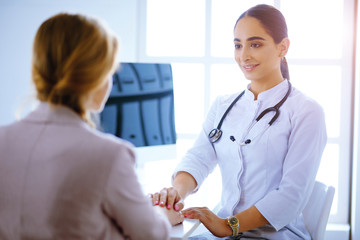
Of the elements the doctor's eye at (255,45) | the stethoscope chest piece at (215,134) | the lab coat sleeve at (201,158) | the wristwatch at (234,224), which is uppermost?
the doctor's eye at (255,45)

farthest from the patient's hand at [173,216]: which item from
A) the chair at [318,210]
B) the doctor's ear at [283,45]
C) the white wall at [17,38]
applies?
the white wall at [17,38]

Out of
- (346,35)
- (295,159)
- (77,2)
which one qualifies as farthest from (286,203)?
(77,2)

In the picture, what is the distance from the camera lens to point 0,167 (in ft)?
2.56

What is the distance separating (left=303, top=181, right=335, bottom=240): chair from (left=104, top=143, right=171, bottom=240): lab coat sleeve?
2.77 ft

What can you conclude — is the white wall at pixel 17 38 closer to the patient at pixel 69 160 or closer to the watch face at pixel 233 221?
the watch face at pixel 233 221

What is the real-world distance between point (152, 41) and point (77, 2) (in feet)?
1.98

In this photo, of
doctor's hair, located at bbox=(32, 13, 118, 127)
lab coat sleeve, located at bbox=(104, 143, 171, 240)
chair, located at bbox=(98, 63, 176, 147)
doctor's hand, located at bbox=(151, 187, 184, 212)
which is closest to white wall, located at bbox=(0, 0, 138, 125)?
chair, located at bbox=(98, 63, 176, 147)

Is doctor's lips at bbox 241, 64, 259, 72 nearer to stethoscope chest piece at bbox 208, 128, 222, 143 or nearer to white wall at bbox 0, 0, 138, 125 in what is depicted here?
stethoscope chest piece at bbox 208, 128, 222, 143

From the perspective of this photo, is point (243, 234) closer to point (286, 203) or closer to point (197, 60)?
point (286, 203)

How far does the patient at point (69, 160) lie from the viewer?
0.74 m

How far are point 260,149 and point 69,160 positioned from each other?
0.91 metres

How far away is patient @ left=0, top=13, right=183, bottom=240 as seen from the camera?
2.42ft

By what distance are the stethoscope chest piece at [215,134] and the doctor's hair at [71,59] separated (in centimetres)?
88

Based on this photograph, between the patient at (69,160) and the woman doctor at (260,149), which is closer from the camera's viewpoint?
the patient at (69,160)
